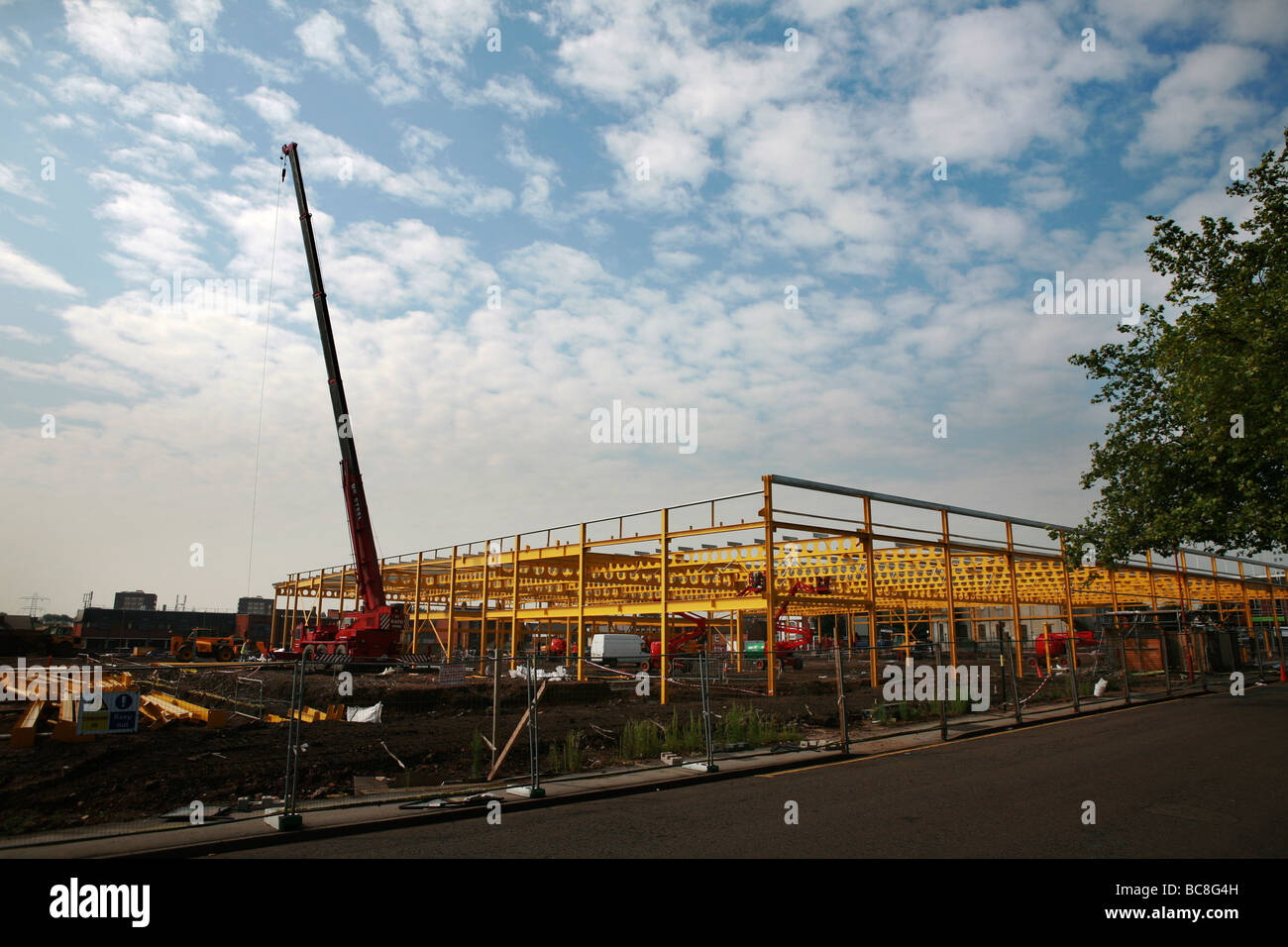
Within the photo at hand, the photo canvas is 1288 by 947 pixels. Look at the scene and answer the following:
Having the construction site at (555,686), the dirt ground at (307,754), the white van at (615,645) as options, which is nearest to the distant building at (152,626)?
the white van at (615,645)

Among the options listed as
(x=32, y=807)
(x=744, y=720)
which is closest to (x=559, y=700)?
(x=744, y=720)

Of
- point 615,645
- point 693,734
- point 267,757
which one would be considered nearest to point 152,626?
point 615,645

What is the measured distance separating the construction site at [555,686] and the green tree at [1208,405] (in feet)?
10.8

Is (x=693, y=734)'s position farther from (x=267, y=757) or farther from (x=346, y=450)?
(x=346, y=450)

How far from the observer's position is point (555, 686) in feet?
61.4

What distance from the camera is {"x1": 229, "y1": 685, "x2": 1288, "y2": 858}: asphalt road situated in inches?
265

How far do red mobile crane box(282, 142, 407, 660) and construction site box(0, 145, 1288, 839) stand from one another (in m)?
0.09

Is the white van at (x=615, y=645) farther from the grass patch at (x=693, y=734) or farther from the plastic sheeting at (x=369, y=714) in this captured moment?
the grass patch at (x=693, y=734)

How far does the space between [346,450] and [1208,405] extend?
26.8 m

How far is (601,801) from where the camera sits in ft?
30.4

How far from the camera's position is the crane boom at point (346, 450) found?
27953 millimetres

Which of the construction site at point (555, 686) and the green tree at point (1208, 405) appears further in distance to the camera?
the green tree at point (1208, 405)

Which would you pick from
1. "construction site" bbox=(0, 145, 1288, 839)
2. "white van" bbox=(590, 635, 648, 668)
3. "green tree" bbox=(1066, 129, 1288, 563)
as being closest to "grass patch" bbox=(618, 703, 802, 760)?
"construction site" bbox=(0, 145, 1288, 839)
